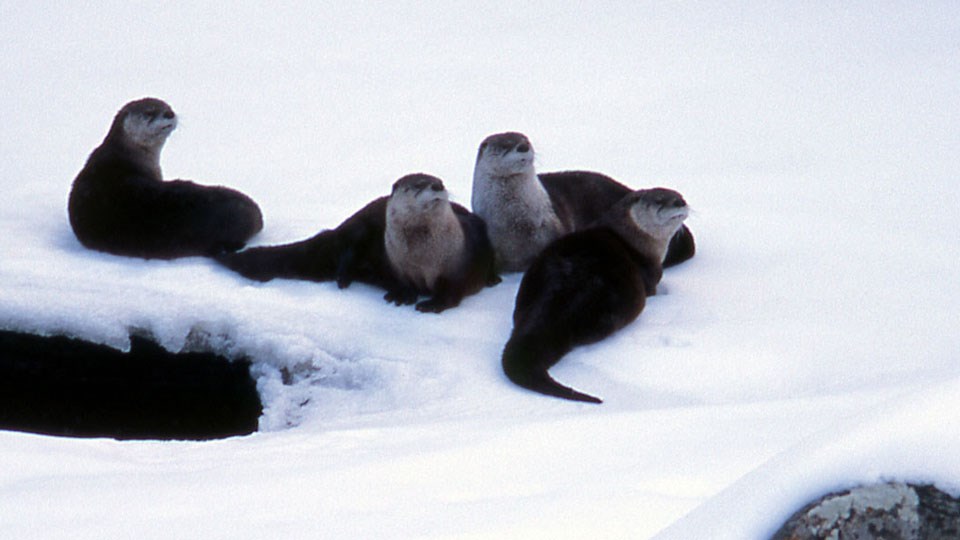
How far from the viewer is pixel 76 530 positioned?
107 inches

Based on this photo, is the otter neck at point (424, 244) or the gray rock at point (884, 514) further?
the otter neck at point (424, 244)

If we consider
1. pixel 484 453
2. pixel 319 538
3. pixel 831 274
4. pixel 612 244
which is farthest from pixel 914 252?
pixel 319 538

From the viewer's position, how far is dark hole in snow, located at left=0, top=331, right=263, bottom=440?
16.7ft

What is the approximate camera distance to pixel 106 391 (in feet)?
16.9

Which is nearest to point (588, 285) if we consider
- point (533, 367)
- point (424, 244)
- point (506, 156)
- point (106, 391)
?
point (533, 367)

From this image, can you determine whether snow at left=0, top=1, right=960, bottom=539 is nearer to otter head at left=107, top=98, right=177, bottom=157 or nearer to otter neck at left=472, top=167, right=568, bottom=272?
otter neck at left=472, top=167, right=568, bottom=272

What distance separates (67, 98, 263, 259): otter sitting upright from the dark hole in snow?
694 millimetres

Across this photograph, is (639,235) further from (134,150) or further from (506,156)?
(134,150)

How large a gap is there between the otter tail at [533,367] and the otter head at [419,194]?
81 centimetres

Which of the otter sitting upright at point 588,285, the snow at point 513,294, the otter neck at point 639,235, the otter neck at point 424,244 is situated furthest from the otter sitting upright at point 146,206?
the otter neck at point 639,235

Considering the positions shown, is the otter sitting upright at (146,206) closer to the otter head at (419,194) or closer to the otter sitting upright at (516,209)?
the otter head at (419,194)

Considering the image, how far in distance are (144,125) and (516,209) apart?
1.78 metres

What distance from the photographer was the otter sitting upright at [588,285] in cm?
449

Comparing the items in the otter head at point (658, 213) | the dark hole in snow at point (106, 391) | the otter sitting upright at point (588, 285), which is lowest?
the dark hole in snow at point (106, 391)
